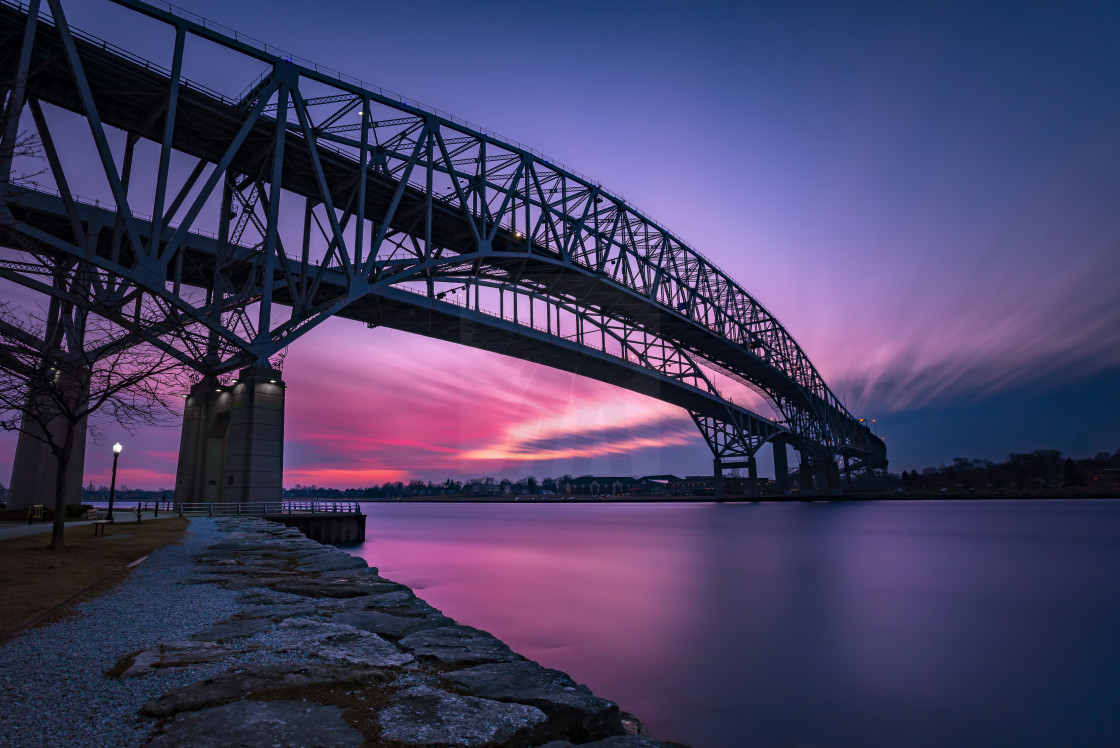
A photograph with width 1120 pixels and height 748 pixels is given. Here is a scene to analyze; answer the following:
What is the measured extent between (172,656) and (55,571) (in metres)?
6.39

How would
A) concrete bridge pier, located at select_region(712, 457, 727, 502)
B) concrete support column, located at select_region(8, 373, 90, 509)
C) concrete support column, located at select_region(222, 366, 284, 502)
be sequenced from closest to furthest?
concrete support column, located at select_region(222, 366, 284, 502) → concrete support column, located at select_region(8, 373, 90, 509) → concrete bridge pier, located at select_region(712, 457, 727, 502)

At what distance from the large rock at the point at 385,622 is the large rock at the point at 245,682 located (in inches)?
60.7

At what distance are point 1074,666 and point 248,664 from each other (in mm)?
12112

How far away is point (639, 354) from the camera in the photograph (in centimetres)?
6259

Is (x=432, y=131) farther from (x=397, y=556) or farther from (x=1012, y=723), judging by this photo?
(x=1012, y=723)

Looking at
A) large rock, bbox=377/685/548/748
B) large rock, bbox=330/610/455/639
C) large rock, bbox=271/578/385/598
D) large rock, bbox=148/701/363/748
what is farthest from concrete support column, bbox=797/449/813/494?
large rock, bbox=148/701/363/748

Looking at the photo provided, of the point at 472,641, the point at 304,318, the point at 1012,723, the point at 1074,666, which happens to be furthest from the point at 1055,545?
the point at 304,318

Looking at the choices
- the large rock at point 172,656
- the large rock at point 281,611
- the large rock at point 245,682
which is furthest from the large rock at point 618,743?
the large rock at point 281,611

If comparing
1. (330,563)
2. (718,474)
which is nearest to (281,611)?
(330,563)

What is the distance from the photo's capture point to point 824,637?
1127 centimetres

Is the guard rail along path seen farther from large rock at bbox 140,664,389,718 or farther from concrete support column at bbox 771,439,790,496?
concrete support column at bbox 771,439,790,496

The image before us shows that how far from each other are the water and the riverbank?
3900 millimetres

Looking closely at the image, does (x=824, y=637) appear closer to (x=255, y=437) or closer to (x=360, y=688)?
(x=360, y=688)

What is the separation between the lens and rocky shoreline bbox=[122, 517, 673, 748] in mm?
2998
